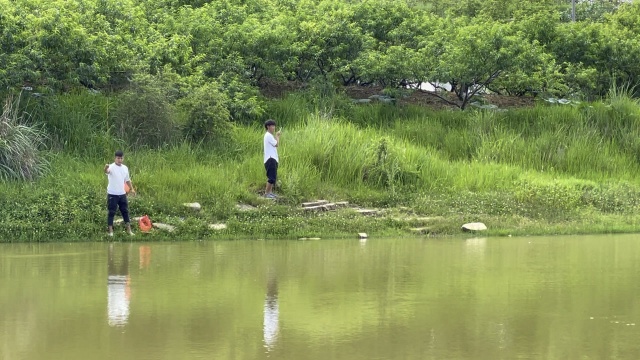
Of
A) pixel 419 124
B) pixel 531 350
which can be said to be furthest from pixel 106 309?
pixel 419 124

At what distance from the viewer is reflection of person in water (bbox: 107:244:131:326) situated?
946cm

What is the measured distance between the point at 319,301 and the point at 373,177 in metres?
9.27

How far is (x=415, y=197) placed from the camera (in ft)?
61.5

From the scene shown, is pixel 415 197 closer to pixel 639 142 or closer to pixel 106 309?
pixel 639 142

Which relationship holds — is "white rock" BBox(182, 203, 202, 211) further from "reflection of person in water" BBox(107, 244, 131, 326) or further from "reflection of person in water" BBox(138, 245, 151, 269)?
"reflection of person in water" BBox(107, 244, 131, 326)

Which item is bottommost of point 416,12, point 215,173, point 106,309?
point 106,309

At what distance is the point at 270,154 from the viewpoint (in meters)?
17.7

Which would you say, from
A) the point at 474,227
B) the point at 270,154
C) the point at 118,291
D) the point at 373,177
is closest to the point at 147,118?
the point at 270,154

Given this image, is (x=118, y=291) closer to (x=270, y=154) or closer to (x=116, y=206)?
(x=116, y=206)

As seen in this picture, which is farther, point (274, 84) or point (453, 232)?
point (274, 84)

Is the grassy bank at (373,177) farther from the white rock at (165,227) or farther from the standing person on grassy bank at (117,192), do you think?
the standing person on grassy bank at (117,192)

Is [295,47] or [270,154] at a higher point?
[295,47]

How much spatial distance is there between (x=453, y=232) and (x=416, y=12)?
36.6ft

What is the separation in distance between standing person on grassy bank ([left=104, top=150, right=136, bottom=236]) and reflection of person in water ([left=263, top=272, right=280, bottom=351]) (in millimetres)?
4819
